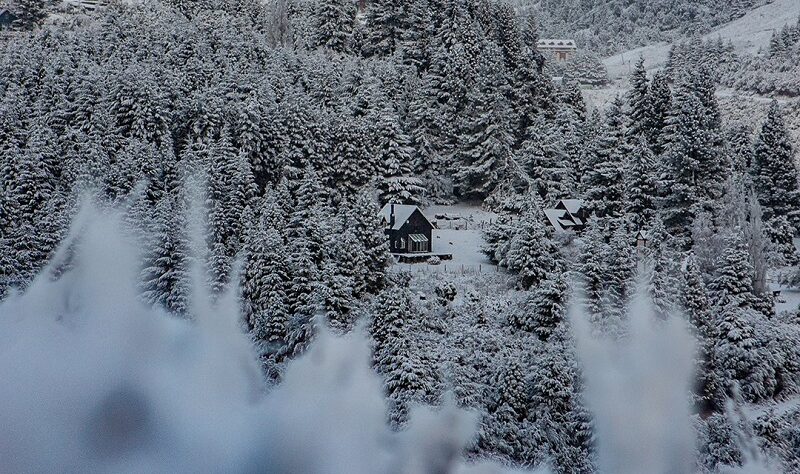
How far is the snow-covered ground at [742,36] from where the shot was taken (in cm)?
9900

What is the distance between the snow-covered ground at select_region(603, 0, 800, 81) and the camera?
325ft

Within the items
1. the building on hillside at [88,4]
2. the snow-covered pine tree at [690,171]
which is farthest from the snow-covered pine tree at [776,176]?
the building on hillside at [88,4]

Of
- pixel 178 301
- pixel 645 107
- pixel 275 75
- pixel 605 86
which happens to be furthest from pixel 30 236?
pixel 605 86

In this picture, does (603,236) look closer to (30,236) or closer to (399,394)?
(399,394)

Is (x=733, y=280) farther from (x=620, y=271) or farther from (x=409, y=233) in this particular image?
(x=409, y=233)

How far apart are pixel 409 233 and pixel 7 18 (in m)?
52.2

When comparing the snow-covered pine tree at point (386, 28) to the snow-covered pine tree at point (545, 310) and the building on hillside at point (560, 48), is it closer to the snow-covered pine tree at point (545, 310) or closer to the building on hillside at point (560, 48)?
the snow-covered pine tree at point (545, 310)

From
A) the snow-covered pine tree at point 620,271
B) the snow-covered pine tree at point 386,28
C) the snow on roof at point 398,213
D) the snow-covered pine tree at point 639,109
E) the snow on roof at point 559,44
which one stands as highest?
the snow-covered pine tree at point 386,28

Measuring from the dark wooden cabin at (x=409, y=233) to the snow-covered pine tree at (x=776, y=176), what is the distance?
22.4 m

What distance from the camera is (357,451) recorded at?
8.77 meters

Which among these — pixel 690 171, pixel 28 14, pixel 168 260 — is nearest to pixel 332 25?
pixel 28 14

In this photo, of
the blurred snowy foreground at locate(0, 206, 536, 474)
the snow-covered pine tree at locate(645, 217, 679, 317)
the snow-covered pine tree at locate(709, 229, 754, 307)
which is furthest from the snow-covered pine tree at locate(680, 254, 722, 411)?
the blurred snowy foreground at locate(0, 206, 536, 474)

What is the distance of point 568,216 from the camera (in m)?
43.8

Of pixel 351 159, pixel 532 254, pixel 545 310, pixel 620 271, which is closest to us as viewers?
pixel 545 310
